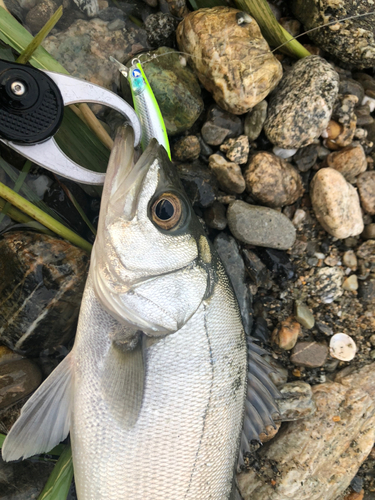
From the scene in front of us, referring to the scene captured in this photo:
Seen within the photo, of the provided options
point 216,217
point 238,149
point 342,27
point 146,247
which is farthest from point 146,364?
point 342,27

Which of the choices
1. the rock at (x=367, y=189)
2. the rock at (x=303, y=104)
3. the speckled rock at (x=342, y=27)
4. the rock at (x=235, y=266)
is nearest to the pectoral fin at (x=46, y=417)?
the rock at (x=235, y=266)

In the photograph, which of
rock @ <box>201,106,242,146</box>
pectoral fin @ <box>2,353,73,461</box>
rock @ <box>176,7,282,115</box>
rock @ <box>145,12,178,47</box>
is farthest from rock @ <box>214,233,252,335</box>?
rock @ <box>145,12,178,47</box>

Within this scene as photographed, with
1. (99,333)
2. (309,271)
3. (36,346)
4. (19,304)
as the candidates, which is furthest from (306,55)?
(36,346)

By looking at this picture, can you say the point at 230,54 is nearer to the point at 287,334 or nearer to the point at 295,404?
the point at 287,334

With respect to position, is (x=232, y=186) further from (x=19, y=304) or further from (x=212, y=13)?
(x=19, y=304)

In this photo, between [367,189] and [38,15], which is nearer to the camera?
[38,15]

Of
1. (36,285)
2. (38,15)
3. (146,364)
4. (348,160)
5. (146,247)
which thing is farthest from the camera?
(348,160)

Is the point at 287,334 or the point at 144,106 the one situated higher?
the point at 144,106
